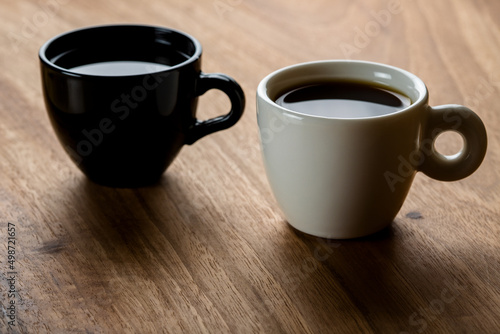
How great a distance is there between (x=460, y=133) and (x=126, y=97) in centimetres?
35

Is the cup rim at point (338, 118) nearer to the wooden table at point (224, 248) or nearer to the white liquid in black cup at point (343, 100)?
the white liquid in black cup at point (343, 100)

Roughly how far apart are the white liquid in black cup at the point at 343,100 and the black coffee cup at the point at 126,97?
0.09 meters

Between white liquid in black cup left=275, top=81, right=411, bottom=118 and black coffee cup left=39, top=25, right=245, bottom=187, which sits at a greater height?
white liquid in black cup left=275, top=81, right=411, bottom=118

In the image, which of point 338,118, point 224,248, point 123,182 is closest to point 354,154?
point 338,118

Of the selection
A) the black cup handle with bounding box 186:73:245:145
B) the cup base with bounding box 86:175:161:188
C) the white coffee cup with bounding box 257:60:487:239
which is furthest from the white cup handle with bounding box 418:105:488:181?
the cup base with bounding box 86:175:161:188

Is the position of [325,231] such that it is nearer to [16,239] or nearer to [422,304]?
[422,304]

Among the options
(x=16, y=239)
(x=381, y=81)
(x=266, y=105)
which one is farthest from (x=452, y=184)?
(x=16, y=239)

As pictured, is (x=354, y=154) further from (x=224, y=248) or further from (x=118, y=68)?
(x=118, y=68)

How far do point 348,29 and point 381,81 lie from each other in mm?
600

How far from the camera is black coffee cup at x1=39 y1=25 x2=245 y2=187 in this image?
0.71 meters

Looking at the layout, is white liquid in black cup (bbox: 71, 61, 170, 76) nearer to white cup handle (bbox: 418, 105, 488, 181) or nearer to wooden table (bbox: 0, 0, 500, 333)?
wooden table (bbox: 0, 0, 500, 333)

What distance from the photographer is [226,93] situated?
0.78 metres

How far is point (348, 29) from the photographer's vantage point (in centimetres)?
130

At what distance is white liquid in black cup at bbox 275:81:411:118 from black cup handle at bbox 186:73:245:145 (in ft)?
0.25
